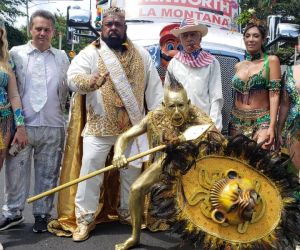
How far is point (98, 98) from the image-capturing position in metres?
4.29

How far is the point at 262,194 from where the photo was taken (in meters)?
3.26

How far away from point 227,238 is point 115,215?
1.86m

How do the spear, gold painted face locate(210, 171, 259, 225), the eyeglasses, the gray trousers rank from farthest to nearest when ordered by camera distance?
the gray trousers
the eyeglasses
the spear
gold painted face locate(210, 171, 259, 225)

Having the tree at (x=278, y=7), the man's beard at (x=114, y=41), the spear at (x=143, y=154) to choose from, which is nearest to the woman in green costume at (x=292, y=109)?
the spear at (x=143, y=154)

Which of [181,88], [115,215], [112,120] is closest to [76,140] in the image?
[112,120]

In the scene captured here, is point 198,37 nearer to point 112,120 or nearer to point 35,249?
point 112,120

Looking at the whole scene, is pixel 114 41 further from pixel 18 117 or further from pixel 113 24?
pixel 18 117

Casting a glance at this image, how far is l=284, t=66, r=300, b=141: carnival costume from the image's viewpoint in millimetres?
3862

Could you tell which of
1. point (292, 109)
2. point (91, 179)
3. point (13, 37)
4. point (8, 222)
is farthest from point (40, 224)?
point (13, 37)

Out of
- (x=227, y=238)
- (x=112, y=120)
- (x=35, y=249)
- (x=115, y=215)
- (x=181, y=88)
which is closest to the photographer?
(x=227, y=238)

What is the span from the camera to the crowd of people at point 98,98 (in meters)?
4.09

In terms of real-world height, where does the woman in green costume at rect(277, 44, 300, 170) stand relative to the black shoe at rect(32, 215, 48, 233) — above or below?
above

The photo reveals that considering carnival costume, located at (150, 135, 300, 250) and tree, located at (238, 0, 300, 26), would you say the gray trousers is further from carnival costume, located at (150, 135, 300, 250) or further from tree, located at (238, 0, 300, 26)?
tree, located at (238, 0, 300, 26)

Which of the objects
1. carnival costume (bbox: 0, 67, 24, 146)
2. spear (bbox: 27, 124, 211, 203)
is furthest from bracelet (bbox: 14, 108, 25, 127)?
spear (bbox: 27, 124, 211, 203)
